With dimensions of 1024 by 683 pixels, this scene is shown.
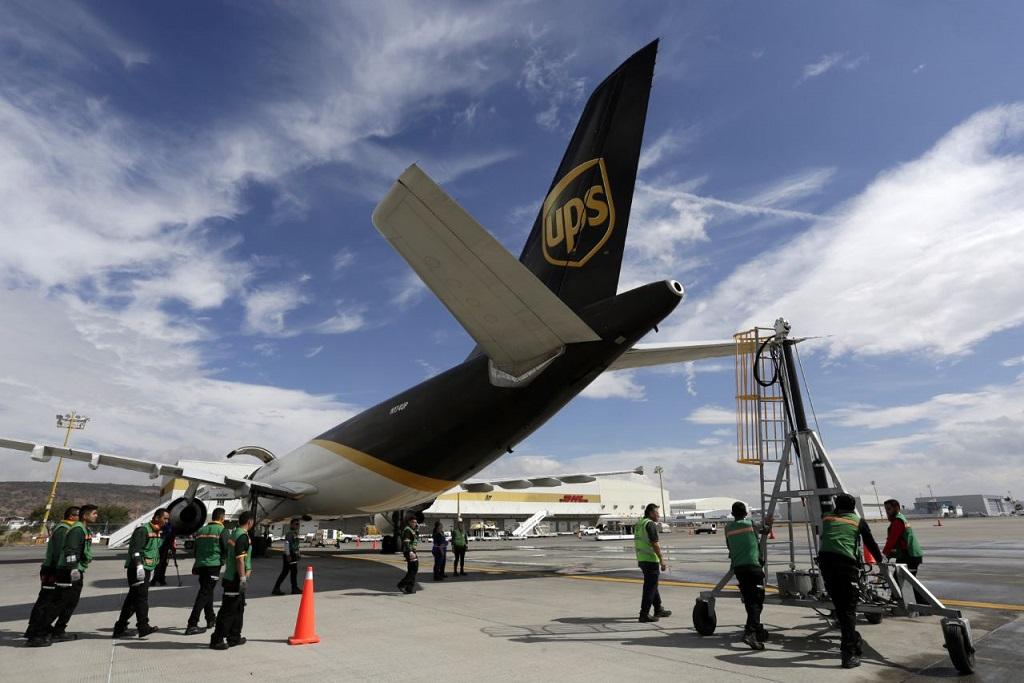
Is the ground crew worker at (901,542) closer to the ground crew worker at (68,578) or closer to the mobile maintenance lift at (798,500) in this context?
the mobile maintenance lift at (798,500)

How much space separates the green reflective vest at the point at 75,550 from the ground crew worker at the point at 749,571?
7.93 m

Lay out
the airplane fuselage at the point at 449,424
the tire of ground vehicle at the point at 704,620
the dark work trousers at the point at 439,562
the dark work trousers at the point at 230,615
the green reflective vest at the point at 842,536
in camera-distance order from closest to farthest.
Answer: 1. the green reflective vest at the point at 842,536
2. the dark work trousers at the point at 230,615
3. the tire of ground vehicle at the point at 704,620
4. the airplane fuselage at the point at 449,424
5. the dark work trousers at the point at 439,562

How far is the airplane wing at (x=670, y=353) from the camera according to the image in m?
10.9

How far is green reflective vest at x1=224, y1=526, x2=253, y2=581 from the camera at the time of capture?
6969 millimetres

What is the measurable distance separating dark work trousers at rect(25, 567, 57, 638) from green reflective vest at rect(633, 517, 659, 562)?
746 cm

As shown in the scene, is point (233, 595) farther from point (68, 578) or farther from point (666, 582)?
point (666, 582)

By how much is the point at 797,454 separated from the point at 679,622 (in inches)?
115

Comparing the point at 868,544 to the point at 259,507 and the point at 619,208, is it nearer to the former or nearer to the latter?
the point at 619,208

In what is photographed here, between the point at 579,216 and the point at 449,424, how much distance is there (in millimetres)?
4750

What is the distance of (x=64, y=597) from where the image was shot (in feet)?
23.5

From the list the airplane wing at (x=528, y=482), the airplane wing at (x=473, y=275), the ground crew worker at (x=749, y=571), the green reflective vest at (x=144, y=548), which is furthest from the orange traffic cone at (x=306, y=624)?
the airplane wing at (x=528, y=482)

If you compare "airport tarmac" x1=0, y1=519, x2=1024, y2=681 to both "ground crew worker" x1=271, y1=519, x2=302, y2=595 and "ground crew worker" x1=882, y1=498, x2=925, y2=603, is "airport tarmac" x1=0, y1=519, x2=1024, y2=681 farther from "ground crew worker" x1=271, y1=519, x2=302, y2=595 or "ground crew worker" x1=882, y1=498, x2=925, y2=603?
"ground crew worker" x1=882, y1=498, x2=925, y2=603

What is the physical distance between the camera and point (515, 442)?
460 inches

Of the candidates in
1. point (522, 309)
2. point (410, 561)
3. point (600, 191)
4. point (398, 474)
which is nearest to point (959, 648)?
point (522, 309)
